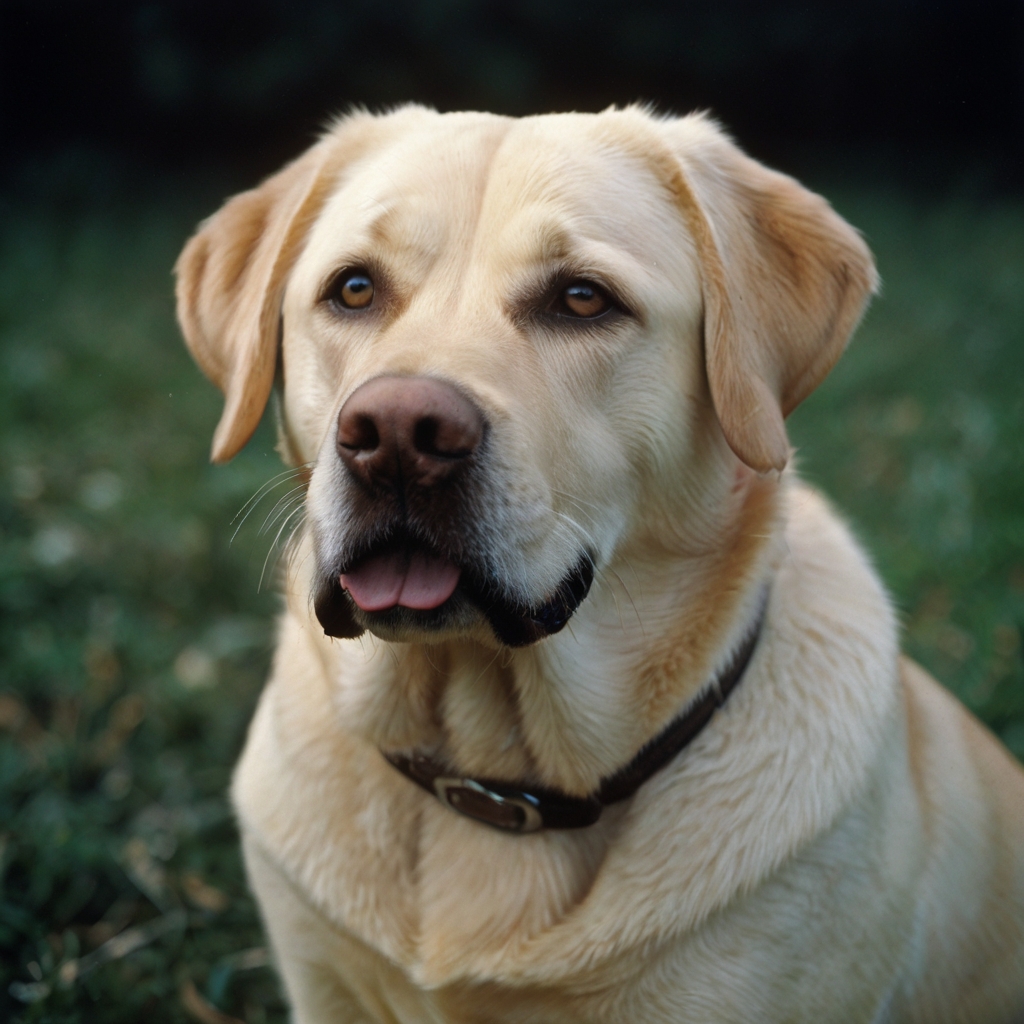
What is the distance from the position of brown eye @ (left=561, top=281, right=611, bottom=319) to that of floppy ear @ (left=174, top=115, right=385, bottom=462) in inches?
26.0

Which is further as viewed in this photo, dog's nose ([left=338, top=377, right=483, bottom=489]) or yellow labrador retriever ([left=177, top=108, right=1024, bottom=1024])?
yellow labrador retriever ([left=177, top=108, right=1024, bottom=1024])

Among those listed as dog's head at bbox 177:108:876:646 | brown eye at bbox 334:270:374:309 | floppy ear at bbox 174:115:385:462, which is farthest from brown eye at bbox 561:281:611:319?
floppy ear at bbox 174:115:385:462

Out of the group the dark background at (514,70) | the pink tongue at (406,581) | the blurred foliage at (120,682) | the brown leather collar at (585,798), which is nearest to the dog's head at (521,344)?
the pink tongue at (406,581)

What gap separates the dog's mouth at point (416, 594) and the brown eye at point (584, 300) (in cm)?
56

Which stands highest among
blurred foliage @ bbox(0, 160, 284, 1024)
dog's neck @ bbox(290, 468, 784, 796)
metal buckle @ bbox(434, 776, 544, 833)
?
dog's neck @ bbox(290, 468, 784, 796)

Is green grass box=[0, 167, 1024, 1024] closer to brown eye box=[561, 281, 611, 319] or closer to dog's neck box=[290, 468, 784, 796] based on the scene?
dog's neck box=[290, 468, 784, 796]

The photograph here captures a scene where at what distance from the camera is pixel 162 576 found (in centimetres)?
434

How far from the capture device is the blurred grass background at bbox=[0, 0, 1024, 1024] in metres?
3.08

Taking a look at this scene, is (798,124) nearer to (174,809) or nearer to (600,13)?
(600,13)

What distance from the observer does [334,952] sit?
221cm

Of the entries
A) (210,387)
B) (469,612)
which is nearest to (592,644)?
(469,612)

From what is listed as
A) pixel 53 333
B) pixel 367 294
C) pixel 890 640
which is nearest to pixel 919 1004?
pixel 890 640

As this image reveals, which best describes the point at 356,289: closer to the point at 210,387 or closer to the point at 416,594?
the point at 416,594

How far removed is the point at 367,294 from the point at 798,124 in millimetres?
9642
